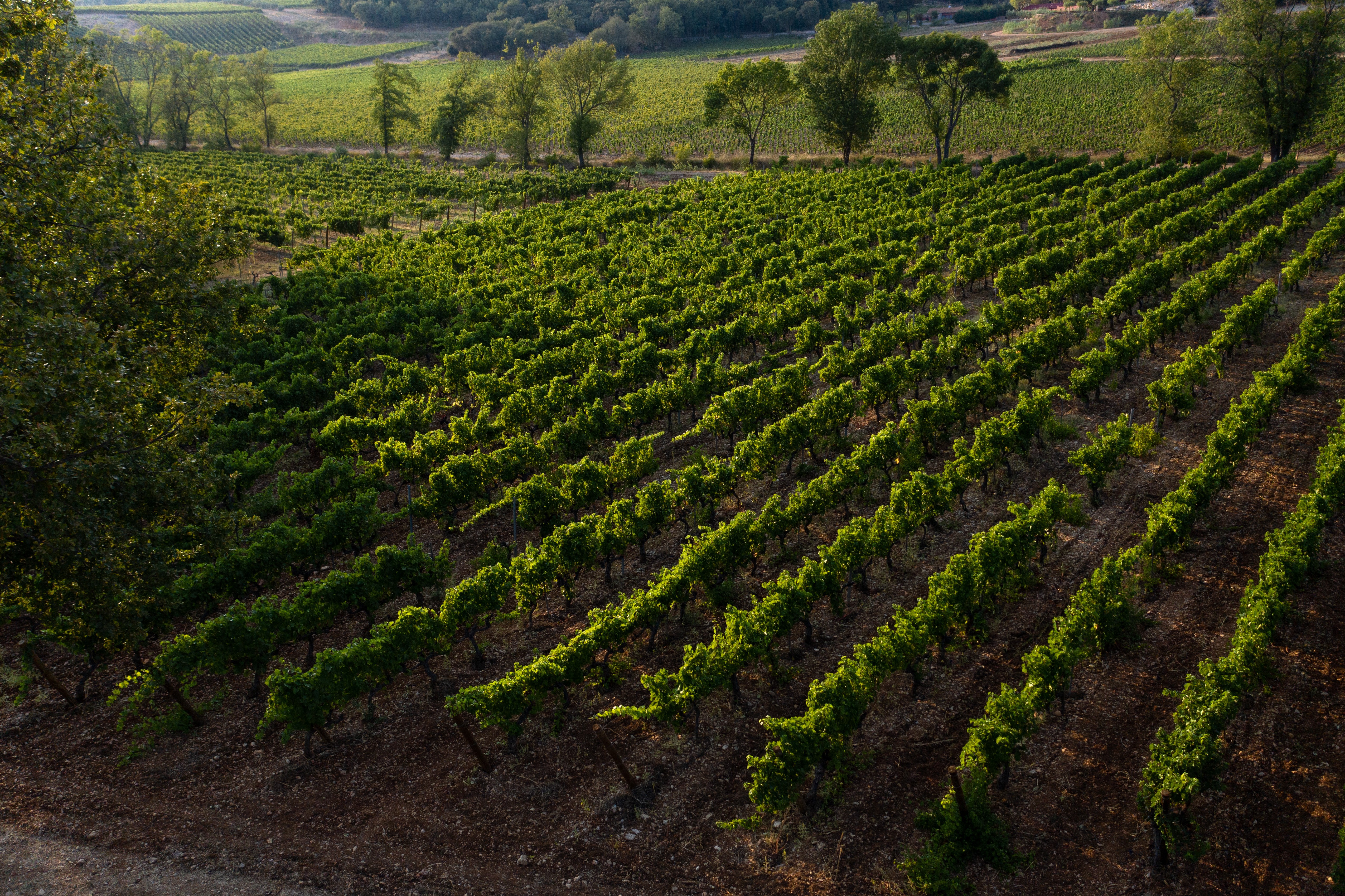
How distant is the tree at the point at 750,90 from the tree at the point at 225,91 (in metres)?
56.2

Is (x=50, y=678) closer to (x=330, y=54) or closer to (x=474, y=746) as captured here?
(x=474, y=746)

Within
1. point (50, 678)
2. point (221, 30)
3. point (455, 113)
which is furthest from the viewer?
point (221, 30)

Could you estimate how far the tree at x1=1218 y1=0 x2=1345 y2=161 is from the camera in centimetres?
4972

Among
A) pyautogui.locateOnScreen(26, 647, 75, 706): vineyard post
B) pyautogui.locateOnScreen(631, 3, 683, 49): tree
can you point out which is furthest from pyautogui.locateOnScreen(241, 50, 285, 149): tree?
pyautogui.locateOnScreen(26, 647, 75, 706): vineyard post

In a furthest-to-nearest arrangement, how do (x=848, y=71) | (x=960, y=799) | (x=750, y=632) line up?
(x=848, y=71)
(x=750, y=632)
(x=960, y=799)

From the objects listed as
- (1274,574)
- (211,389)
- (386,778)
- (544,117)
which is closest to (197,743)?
(386,778)

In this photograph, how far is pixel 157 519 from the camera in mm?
17297

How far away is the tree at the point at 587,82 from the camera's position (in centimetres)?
7275

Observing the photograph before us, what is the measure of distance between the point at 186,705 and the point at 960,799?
13.8 m

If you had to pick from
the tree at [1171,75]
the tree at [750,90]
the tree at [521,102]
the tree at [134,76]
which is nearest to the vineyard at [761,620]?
the tree at [1171,75]

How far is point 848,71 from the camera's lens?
60000mm

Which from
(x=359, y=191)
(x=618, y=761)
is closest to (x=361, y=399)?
(x=618, y=761)

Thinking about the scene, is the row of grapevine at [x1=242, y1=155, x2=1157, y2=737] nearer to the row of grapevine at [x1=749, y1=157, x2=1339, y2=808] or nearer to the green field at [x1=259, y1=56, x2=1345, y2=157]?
the row of grapevine at [x1=749, y1=157, x2=1339, y2=808]

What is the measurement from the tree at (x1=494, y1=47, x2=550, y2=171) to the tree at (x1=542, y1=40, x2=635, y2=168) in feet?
5.04
